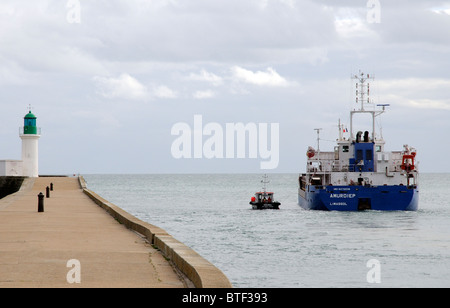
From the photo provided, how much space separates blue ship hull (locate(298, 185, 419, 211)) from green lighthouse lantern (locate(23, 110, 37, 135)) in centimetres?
3900

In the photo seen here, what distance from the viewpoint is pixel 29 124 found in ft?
260

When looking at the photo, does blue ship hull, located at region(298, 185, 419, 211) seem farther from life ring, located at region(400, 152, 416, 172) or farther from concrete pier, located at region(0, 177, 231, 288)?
concrete pier, located at region(0, 177, 231, 288)

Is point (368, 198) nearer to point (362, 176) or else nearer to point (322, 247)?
point (362, 176)

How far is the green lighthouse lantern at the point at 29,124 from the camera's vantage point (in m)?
78.8

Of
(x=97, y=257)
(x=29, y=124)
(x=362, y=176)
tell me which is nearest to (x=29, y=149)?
(x=29, y=124)

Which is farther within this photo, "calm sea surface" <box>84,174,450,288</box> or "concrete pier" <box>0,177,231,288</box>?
"calm sea surface" <box>84,174,450,288</box>

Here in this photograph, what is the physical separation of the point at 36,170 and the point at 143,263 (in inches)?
2656

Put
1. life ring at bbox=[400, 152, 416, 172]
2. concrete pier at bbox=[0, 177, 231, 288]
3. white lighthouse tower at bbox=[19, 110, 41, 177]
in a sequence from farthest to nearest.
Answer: white lighthouse tower at bbox=[19, 110, 41, 177]
life ring at bbox=[400, 152, 416, 172]
concrete pier at bbox=[0, 177, 231, 288]

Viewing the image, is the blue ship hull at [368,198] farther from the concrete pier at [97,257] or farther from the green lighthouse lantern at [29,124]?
the green lighthouse lantern at [29,124]

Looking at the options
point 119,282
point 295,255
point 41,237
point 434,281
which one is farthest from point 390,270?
point 119,282

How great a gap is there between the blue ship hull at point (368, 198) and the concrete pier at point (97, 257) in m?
30.3

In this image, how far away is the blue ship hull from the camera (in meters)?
52.2

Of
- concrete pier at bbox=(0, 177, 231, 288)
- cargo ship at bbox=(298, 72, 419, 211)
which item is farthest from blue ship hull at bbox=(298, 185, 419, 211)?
concrete pier at bbox=(0, 177, 231, 288)
